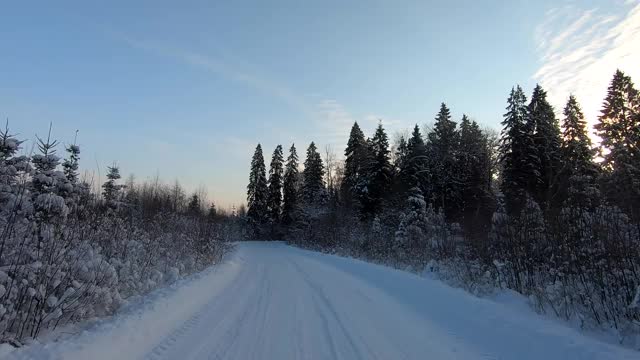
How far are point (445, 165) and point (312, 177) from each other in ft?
74.3

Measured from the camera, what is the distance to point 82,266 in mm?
6430

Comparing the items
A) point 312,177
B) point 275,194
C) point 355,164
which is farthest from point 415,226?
point 275,194

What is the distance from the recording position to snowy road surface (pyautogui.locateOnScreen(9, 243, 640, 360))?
19.0ft

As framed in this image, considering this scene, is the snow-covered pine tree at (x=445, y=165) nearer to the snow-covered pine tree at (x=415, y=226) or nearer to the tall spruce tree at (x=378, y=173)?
the tall spruce tree at (x=378, y=173)

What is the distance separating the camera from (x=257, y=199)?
73562 mm

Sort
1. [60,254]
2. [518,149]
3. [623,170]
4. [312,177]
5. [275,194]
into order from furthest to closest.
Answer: [275,194] < [312,177] < [518,149] < [623,170] < [60,254]

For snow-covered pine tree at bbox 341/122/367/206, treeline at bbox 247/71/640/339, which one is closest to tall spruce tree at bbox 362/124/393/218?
treeline at bbox 247/71/640/339

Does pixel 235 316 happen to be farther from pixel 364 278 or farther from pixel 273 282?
pixel 364 278

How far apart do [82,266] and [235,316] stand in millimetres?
3147

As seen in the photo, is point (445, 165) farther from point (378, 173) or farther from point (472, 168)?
point (378, 173)

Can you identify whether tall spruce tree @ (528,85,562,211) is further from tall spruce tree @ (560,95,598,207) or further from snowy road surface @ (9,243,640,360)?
snowy road surface @ (9,243,640,360)

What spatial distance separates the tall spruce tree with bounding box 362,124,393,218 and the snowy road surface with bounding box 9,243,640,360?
127 feet

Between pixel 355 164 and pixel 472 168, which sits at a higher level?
pixel 355 164

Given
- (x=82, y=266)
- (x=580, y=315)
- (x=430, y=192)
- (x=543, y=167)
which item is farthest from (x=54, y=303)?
(x=430, y=192)
